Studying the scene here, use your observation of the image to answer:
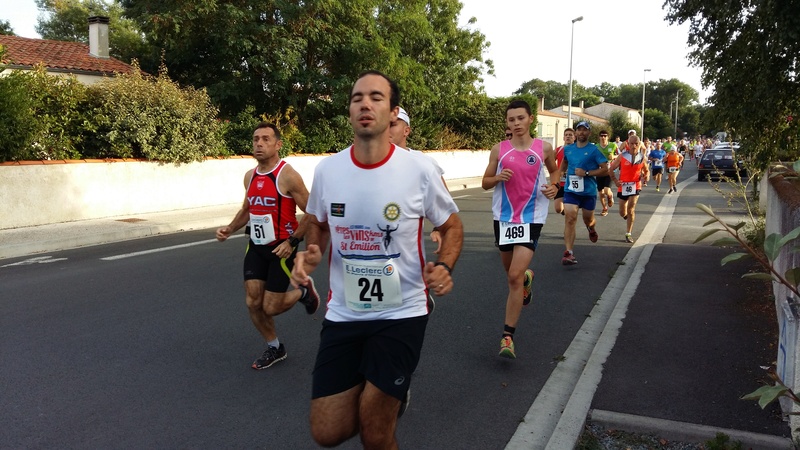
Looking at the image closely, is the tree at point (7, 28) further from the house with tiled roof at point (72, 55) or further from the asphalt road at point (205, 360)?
A: the asphalt road at point (205, 360)

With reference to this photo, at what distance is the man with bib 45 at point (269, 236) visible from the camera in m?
4.85

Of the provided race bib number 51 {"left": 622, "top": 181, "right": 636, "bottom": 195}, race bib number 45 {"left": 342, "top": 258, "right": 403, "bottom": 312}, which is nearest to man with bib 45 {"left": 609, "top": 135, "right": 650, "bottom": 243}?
race bib number 51 {"left": 622, "top": 181, "right": 636, "bottom": 195}

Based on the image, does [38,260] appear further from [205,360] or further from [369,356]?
[369,356]

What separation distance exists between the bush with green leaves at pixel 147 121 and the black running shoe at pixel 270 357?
11831 millimetres

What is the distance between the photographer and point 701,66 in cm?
1025

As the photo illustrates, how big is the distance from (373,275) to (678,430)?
1.99 metres

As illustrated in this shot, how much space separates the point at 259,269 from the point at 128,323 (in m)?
1.96

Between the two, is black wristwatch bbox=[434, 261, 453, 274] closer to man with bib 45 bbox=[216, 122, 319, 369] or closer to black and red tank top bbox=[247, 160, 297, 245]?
man with bib 45 bbox=[216, 122, 319, 369]

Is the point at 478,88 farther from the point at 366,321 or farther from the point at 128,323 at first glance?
the point at 366,321

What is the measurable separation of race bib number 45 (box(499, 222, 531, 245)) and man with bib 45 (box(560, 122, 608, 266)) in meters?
3.80

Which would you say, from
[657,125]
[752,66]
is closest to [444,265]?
[752,66]

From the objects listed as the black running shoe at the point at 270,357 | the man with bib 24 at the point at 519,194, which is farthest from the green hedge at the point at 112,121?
the man with bib 24 at the point at 519,194

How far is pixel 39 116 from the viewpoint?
1390 cm

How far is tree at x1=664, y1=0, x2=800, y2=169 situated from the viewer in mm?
8391
